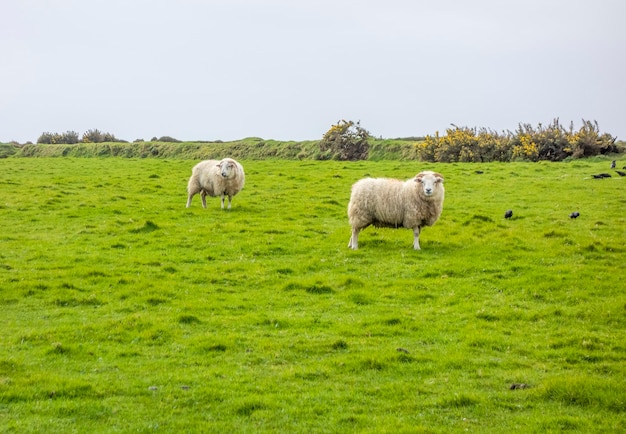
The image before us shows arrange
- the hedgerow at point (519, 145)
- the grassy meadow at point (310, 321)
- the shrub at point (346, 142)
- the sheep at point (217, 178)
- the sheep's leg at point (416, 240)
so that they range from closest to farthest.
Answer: the grassy meadow at point (310, 321) → the sheep's leg at point (416, 240) → the sheep at point (217, 178) → the hedgerow at point (519, 145) → the shrub at point (346, 142)

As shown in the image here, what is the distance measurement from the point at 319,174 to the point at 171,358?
89.3ft

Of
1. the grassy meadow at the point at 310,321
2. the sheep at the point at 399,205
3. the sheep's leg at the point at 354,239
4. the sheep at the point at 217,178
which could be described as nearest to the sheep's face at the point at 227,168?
the sheep at the point at 217,178

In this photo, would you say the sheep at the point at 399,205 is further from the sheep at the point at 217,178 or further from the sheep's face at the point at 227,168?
Answer: the sheep at the point at 217,178

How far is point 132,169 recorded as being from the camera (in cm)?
4306

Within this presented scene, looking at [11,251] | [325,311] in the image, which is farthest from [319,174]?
[325,311]

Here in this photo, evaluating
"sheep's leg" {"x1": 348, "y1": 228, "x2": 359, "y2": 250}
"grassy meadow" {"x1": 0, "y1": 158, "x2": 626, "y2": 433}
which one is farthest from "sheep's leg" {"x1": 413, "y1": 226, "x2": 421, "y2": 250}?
"sheep's leg" {"x1": 348, "y1": 228, "x2": 359, "y2": 250}

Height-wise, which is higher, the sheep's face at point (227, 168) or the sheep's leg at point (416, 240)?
the sheep's face at point (227, 168)

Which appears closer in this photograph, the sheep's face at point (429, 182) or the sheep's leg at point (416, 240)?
the sheep's face at point (429, 182)

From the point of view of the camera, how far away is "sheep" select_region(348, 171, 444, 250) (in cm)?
1847

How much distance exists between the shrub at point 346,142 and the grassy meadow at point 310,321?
3233cm

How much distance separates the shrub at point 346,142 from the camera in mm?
57812

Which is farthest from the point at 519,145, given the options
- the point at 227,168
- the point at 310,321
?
the point at 310,321

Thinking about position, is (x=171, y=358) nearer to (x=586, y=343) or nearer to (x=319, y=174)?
(x=586, y=343)

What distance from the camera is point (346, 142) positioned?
5803 centimetres
